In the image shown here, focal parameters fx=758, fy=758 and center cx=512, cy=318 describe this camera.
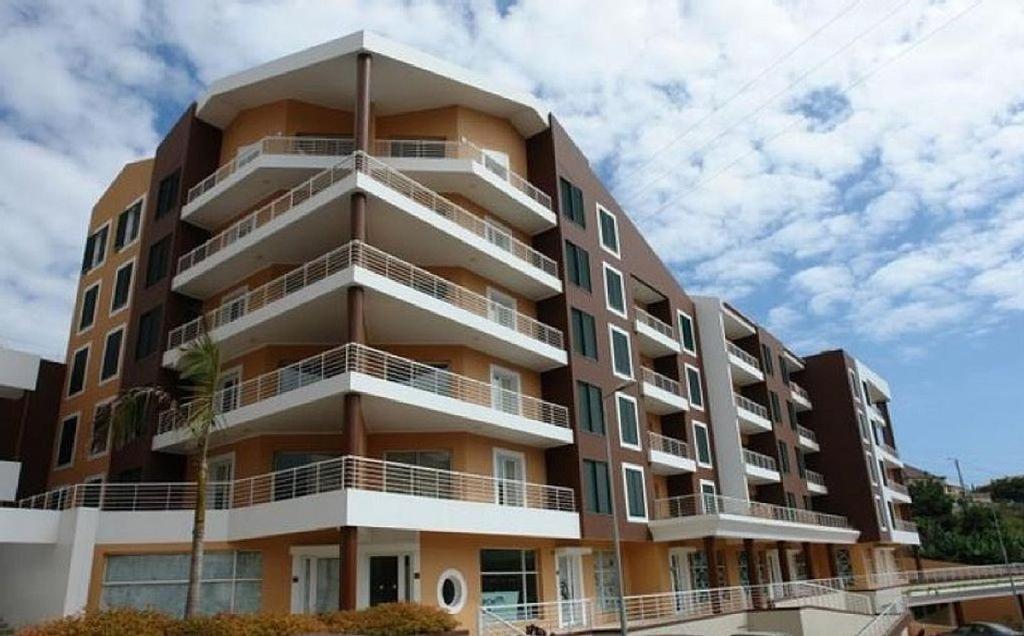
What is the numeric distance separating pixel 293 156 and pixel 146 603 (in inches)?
625

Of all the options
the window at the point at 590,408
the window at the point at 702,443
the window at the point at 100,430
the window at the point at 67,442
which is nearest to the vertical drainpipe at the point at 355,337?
the window at the point at 100,430

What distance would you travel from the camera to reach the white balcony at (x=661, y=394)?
36812mm

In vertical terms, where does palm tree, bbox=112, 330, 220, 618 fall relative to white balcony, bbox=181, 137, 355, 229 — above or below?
below

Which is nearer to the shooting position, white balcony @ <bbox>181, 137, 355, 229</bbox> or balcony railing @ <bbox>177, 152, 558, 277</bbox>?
balcony railing @ <bbox>177, 152, 558, 277</bbox>

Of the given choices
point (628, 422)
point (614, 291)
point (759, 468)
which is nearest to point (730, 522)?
point (628, 422)

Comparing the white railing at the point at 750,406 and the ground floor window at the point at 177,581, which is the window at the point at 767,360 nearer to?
the white railing at the point at 750,406

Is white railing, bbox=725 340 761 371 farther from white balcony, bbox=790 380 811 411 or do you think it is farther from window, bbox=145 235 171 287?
window, bbox=145 235 171 287

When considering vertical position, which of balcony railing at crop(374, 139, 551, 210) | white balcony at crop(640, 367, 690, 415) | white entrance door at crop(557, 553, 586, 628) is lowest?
white entrance door at crop(557, 553, 586, 628)

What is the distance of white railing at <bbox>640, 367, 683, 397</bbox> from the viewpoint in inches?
1486

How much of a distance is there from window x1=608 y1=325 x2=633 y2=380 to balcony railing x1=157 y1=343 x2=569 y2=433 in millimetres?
5985

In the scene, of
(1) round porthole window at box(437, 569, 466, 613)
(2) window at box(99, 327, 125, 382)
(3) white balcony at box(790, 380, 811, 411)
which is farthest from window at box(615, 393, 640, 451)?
(3) white balcony at box(790, 380, 811, 411)

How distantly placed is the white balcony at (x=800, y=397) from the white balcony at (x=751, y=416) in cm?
859

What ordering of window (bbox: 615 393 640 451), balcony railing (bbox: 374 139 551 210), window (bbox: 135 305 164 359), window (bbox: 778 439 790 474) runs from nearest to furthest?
balcony railing (bbox: 374 139 551 210) < window (bbox: 135 305 164 359) < window (bbox: 615 393 640 451) < window (bbox: 778 439 790 474)

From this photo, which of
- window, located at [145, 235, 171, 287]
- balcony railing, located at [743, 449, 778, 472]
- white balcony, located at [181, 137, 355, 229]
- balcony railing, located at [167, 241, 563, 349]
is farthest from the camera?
balcony railing, located at [743, 449, 778, 472]
